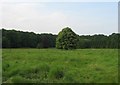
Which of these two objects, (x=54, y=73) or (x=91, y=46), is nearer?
(x=54, y=73)

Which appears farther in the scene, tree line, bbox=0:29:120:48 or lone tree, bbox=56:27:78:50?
tree line, bbox=0:29:120:48

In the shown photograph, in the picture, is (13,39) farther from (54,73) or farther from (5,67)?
(54,73)

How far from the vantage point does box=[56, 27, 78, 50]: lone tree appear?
5581cm

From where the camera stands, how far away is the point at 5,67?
1688 cm

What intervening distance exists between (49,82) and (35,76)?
2.41 metres

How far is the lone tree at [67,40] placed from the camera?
55.8 metres

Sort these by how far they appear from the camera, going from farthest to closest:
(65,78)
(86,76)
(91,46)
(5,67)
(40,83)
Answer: (91,46) < (5,67) < (86,76) < (65,78) < (40,83)

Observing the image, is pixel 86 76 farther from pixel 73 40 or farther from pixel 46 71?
pixel 73 40

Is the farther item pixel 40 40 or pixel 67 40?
pixel 40 40

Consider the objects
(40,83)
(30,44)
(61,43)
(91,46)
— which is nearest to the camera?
(40,83)

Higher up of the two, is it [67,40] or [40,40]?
[40,40]

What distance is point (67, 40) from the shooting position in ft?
185

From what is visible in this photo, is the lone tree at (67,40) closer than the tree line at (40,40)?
Yes

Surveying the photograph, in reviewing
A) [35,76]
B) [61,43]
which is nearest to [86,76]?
[35,76]
